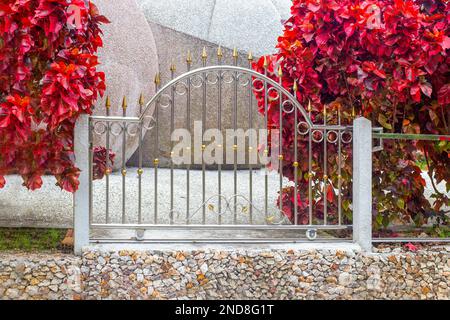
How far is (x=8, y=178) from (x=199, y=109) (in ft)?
7.67

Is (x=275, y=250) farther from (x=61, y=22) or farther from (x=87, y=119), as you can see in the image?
(x=61, y=22)

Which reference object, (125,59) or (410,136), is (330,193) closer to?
(410,136)

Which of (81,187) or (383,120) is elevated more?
(383,120)

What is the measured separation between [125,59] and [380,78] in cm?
281

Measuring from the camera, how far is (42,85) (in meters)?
4.09

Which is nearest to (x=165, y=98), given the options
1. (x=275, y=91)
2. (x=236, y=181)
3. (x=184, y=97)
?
(x=184, y=97)

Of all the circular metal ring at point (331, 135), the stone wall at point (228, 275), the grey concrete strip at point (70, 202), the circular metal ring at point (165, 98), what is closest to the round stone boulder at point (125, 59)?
the circular metal ring at point (165, 98)

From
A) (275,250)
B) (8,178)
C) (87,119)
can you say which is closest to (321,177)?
(275,250)

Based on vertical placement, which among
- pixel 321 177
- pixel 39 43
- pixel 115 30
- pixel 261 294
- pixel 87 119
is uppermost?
pixel 115 30

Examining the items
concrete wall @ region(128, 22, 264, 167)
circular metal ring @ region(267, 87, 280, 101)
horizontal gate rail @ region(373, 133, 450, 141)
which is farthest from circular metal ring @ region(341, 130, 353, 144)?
concrete wall @ region(128, 22, 264, 167)

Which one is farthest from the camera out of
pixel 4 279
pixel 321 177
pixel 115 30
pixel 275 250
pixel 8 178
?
pixel 115 30

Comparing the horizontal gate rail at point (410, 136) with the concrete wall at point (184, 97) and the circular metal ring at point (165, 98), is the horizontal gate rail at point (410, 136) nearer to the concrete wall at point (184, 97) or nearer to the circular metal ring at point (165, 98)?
the circular metal ring at point (165, 98)

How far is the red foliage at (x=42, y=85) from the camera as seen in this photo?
4.01 metres

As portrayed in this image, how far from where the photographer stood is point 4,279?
4.11 metres
